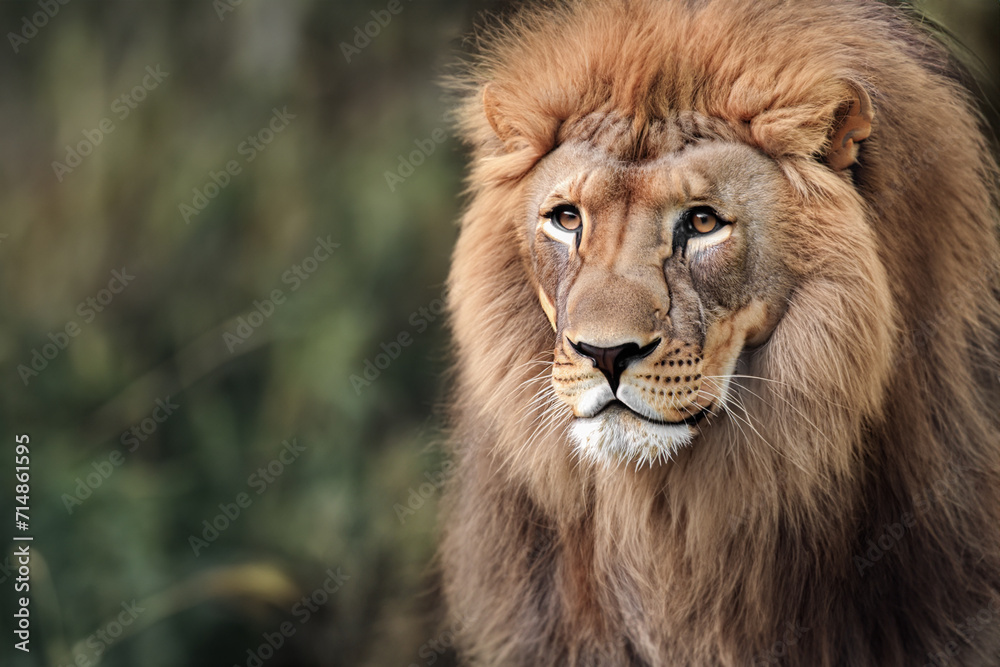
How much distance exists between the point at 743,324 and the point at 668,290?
0.47ft

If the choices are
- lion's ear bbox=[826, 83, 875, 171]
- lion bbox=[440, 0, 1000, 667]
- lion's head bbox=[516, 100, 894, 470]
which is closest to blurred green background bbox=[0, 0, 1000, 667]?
lion bbox=[440, 0, 1000, 667]

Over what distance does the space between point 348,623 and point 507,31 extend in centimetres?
227

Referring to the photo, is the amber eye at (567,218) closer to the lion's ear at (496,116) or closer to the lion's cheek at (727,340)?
the lion's ear at (496,116)

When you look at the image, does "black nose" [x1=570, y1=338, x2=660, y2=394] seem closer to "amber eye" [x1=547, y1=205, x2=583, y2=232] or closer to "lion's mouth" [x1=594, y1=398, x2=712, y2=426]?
"lion's mouth" [x1=594, y1=398, x2=712, y2=426]

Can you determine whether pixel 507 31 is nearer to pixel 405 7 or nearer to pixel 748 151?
pixel 748 151

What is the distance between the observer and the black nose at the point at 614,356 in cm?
150

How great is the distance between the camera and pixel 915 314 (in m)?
1.68

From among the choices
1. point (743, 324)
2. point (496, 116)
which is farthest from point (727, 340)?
point (496, 116)

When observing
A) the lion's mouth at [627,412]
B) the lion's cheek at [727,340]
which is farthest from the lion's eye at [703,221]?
the lion's mouth at [627,412]

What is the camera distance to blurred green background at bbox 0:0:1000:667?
3.35 m

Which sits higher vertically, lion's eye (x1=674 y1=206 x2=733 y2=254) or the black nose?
lion's eye (x1=674 y1=206 x2=733 y2=254)

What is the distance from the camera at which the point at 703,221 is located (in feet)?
5.16

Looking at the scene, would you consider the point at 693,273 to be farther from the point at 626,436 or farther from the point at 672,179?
the point at 626,436

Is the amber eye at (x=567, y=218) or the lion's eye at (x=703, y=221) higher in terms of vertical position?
the lion's eye at (x=703, y=221)
